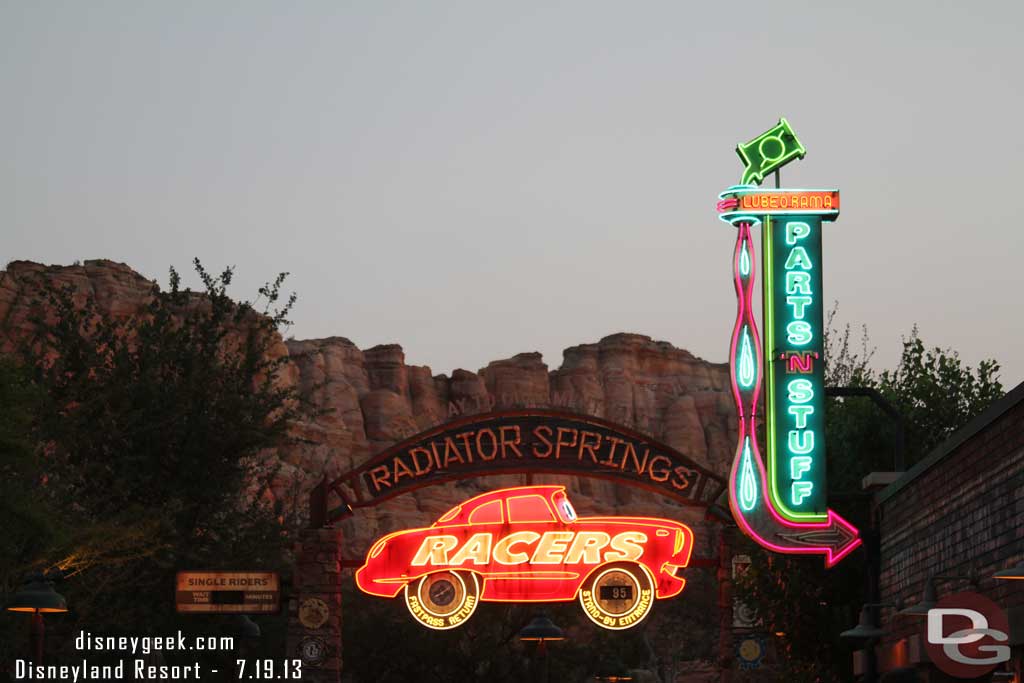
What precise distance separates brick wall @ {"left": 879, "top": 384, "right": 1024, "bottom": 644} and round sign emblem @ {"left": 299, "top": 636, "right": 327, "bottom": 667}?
35.7 feet

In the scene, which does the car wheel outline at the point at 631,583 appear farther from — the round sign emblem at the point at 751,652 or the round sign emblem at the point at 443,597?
the round sign emblem at the point at 443,597

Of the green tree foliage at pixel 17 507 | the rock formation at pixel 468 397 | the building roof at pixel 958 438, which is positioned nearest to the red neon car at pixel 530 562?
the building roof at pixel 958 438

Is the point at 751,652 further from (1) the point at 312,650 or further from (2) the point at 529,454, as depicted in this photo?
(1) the point at 312,650

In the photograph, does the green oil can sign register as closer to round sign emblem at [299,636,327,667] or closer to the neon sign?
the neon sign

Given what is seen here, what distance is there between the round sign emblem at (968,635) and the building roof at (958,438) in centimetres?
209

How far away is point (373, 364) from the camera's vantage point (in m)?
137

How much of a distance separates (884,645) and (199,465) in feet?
48.8

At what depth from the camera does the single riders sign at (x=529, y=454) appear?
32094 millimetres

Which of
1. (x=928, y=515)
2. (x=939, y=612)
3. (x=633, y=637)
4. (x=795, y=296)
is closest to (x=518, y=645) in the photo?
(x=633, y=637)

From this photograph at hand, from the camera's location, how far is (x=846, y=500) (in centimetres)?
3188

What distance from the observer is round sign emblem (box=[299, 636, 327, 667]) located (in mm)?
30719

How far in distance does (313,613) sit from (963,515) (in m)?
14.7

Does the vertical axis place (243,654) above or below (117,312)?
below

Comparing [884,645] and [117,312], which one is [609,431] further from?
[117,312]
